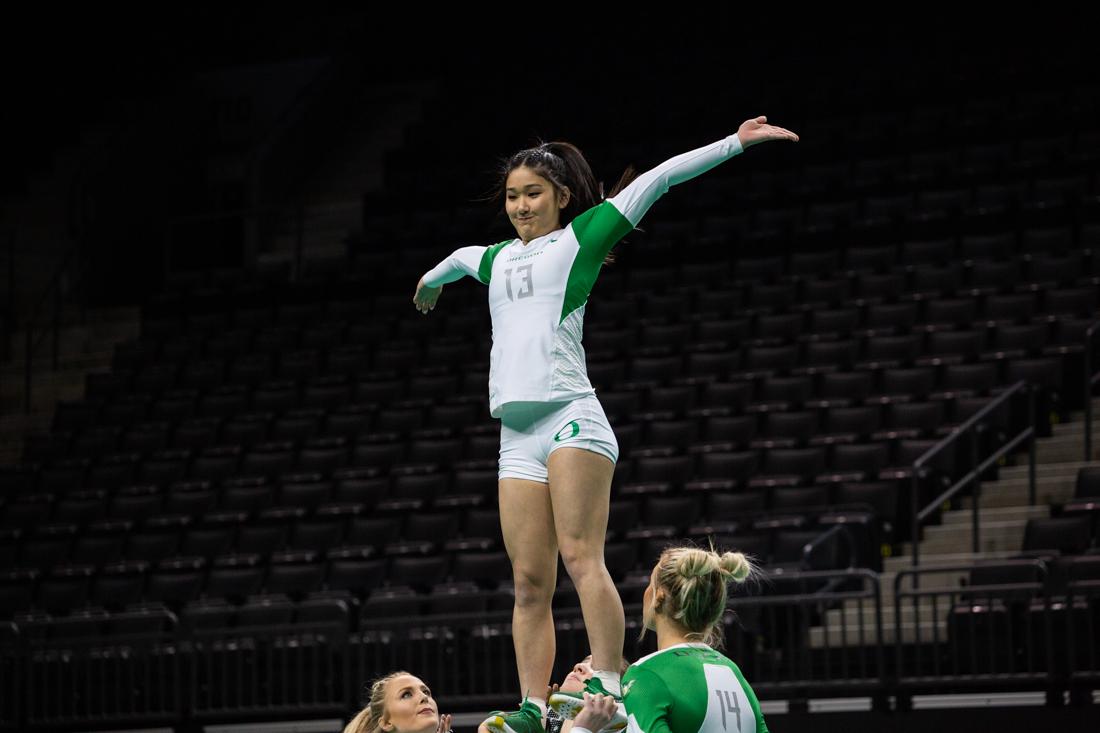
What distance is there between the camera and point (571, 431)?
14.3 feet

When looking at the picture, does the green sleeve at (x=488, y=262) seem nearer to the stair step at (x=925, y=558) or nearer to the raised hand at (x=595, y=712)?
the raised hand at (x=595, y=712)

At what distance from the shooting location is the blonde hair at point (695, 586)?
12.6ft

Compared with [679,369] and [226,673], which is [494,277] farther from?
[679,369]

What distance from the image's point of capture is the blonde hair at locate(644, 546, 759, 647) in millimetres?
3828

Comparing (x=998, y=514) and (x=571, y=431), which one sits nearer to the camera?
(x=571, y=431)

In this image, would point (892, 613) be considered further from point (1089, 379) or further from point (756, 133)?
point (756, 133)

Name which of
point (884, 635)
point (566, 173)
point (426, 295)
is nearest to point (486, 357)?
point (884, 635)

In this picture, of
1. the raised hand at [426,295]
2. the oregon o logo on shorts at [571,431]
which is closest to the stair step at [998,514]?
the raised hand at [426,295]

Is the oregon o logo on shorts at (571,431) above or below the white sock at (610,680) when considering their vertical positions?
above

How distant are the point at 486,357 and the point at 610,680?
10.2m

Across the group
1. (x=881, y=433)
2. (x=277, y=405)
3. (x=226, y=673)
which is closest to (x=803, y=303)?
(x=881, y=433)

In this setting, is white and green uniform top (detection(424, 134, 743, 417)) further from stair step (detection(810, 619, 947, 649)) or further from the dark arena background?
stair step (detection(810, 619, 947, 649))

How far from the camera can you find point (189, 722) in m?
9.51

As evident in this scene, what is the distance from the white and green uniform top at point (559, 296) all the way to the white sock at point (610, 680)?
76 cm
